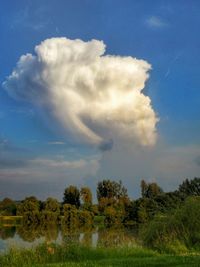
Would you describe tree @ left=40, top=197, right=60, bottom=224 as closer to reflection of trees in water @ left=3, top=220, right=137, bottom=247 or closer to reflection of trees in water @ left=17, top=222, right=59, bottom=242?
reflection of trees in water @ left=3, top=220, right=137, bottom=247

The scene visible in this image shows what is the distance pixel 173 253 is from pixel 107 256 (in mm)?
3051

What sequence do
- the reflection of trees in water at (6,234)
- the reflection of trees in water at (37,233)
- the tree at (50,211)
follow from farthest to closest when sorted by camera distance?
the tree at (50,211)
the reflection of trees in water at (6,234)
the reflection of trees in water at (37,233)

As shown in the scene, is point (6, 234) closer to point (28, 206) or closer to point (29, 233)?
point (29, 233)

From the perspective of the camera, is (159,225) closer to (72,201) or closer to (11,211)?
(72,201)

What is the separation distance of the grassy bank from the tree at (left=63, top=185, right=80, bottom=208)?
83194 mm

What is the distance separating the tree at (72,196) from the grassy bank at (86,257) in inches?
3275

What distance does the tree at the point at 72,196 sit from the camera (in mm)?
105688

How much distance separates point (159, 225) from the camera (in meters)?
28.0

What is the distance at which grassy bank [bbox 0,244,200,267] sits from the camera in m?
17.8

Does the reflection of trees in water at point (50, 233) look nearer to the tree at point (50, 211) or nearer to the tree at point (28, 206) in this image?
the tree at point (50, 211)

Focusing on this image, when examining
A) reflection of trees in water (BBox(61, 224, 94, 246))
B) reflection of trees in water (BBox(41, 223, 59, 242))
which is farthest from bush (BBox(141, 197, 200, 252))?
reflection of trees in water (BBox(41, 223, 59, 242))

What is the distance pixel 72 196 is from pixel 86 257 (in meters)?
86.8

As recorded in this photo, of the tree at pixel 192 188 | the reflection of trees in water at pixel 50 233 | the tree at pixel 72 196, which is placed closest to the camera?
the reflection of trees in water at pixel 50 233

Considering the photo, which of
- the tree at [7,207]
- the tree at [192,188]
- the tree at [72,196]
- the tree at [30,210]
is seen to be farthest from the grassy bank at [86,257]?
the tree at [7,207]
